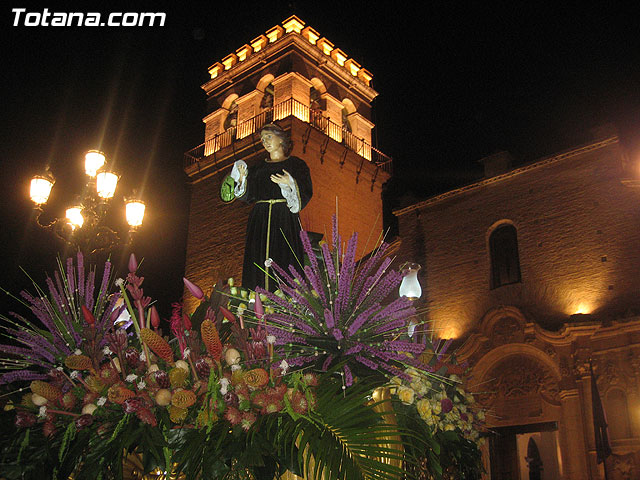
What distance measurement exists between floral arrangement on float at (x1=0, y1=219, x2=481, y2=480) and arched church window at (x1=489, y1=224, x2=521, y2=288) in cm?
1513

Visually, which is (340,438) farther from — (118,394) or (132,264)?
(132,264)

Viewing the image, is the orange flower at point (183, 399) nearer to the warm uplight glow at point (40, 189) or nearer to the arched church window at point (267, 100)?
the warm uplight glow at point (40, 189)

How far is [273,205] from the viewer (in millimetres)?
5527

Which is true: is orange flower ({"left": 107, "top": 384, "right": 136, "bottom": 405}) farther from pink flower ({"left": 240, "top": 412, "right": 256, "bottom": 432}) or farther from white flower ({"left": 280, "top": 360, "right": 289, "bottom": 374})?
white flower ({"left": 280, "top": 360, "right": 289, "bottom": 374})

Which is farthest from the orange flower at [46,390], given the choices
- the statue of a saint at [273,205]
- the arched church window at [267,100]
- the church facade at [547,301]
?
the arched church window at [267,100]

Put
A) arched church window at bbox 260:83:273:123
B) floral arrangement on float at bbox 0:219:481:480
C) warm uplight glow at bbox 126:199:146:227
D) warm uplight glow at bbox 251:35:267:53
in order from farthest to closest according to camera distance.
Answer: warm uplight glow at bbox 251:35:267:53, arched church window at bbox 260:83:273:123, warm uplight glow at bbox 126:199:146:227, floral arrangement on float at bbox 0:219:481:480

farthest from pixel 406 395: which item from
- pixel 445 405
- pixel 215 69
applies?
pixel 215 69

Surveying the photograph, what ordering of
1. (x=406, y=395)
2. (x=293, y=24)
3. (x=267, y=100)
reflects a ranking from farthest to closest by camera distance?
(x=293, y=24) < (x=267, y=100) < (x=406, y=395)

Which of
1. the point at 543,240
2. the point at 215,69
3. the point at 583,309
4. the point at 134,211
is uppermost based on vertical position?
the point at 215,69

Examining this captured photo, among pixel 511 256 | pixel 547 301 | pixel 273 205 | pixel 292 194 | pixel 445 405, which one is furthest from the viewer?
pixel 511 256

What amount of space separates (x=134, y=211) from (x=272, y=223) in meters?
7.20

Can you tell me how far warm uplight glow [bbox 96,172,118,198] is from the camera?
1093cm

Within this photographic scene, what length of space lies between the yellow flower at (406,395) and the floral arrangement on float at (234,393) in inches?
0.4

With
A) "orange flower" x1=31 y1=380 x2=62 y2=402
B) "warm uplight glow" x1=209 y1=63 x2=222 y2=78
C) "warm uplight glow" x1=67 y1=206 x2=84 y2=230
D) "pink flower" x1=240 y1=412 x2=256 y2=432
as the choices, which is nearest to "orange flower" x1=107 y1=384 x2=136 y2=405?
"orange flower" x1=31 y1=380 x2=62 y2=402
